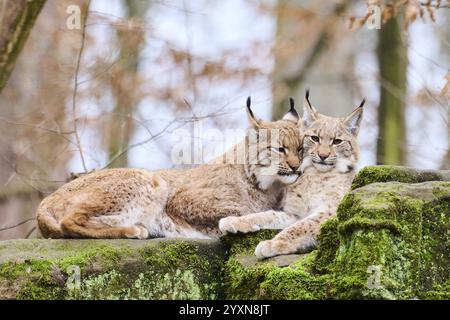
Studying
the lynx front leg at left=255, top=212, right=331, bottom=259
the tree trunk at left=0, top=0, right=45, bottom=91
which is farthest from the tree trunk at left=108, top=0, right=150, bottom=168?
the tree trunk at left=0, top=0, right=45, bottom=91

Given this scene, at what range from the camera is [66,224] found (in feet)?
19.7

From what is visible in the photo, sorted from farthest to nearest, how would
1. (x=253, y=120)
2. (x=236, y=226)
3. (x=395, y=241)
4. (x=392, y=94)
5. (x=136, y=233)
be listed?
(x=392, y=94)
(x=253, y=120)
(x=136, y=233)
(x=236, y=226)
(x=395, y=241)

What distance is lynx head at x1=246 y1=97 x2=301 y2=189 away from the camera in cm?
633

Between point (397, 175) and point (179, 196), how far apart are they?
1.78 m

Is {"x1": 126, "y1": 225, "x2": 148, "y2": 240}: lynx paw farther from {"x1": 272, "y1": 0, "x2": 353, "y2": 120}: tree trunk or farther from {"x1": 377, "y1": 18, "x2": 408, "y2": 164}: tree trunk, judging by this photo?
{"x1": 272, "y1": 0, "x2": 353, "y2": 120}: tree trunk

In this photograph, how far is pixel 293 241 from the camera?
18.3ft

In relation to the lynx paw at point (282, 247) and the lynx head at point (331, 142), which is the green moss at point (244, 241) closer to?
the lynx paw at point (282, 247)

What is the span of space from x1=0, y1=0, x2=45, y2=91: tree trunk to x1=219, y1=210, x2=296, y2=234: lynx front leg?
1.95 meters

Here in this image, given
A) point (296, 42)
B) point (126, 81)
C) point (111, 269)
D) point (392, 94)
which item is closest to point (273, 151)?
point (111, 269)

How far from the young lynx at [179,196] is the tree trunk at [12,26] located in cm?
173

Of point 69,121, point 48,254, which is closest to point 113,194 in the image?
point 48,254

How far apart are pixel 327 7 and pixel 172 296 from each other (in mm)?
7271

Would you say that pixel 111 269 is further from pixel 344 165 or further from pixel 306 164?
pixel 344 165

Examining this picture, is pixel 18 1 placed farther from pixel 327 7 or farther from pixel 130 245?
pixel 327 7
